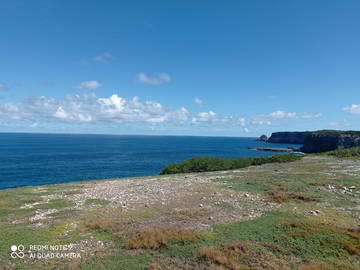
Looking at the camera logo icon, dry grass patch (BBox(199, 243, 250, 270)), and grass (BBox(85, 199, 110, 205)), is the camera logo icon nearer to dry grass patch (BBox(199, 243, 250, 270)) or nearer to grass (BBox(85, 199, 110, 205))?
dry grass patch (BBox(199, 243, 250, 270))

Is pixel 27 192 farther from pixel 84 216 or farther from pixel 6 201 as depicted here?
pixel 84 216

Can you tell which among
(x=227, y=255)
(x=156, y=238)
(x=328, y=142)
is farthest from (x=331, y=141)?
(x=156, y=238)

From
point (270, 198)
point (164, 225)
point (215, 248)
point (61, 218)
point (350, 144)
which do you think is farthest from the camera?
point (350, 144)

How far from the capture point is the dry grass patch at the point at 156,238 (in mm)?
12523

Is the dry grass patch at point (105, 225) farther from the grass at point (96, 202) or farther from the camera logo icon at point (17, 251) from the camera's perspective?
the grass at point (96, 202)

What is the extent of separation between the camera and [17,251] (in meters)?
12.1

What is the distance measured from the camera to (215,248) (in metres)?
12.1

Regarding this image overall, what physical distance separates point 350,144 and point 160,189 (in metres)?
142

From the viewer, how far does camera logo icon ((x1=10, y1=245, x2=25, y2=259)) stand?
1162cm

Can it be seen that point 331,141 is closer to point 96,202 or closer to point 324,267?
point 96,202

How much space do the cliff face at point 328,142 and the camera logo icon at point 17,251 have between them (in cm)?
15254

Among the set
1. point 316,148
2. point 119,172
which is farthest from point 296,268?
point 316,148

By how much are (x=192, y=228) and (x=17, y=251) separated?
8.87 metres

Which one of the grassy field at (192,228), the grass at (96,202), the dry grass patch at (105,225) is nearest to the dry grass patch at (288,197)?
the grassy field at (192,228)
